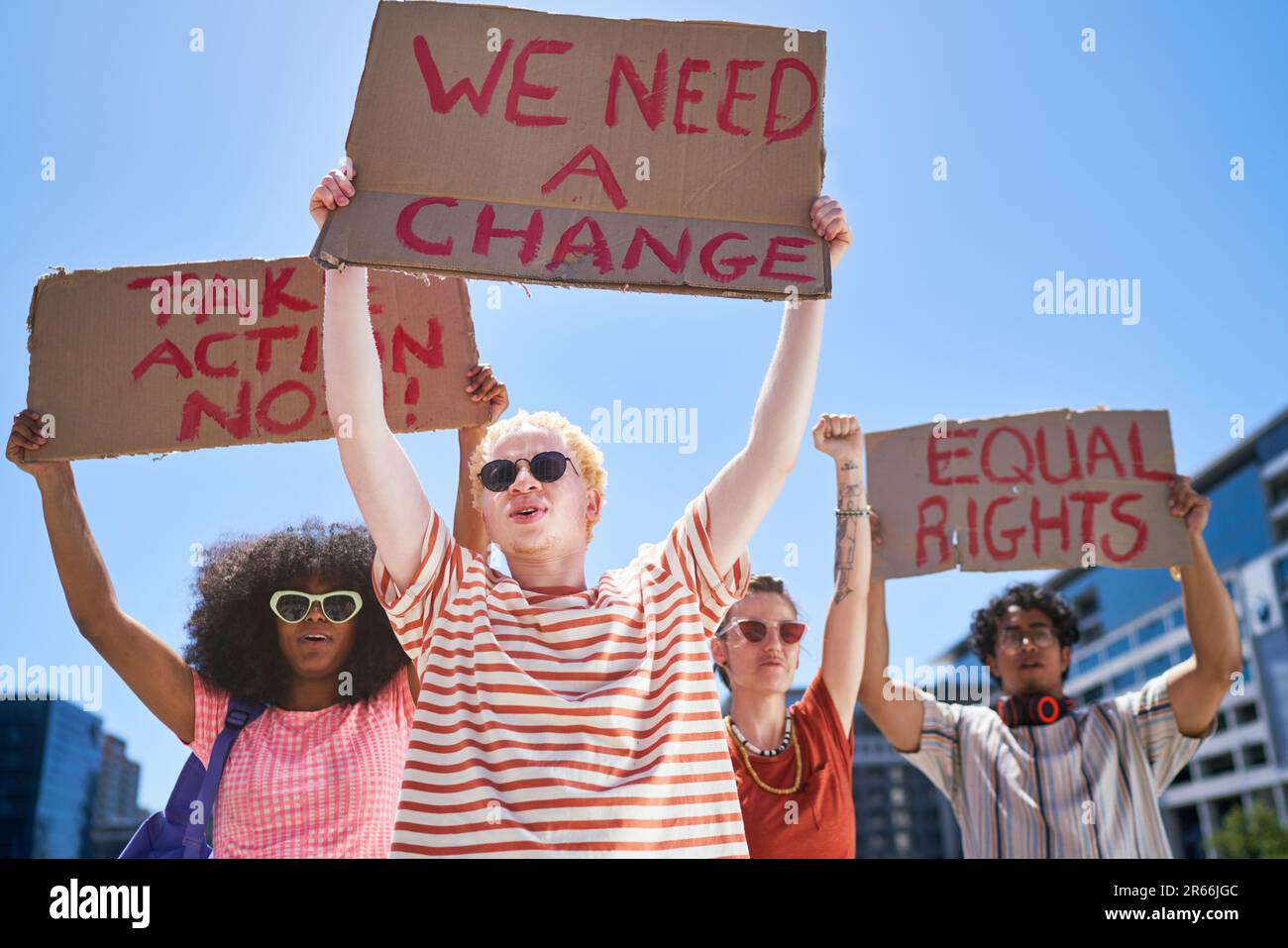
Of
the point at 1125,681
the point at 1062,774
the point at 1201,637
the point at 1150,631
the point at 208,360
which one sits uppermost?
the point at 1150,631

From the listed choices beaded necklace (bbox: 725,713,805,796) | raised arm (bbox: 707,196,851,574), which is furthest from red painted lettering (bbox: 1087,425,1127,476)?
raised arm (bbox: 707,196,851,574)

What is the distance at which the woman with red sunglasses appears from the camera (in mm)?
3371

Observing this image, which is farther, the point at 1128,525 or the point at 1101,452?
the point at 1101,452

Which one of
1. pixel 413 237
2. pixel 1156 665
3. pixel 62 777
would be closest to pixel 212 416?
pixel 413 237

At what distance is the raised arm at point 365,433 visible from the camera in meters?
2.51

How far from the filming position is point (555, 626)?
250 cm

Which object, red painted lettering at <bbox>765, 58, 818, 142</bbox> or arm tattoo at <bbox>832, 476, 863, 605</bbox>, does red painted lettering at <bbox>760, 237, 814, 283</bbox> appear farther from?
arm tattoo at <bbox>832, 476, 863, 605</bbox>

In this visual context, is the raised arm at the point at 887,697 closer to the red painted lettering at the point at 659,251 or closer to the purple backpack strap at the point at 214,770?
the red painted lettering at the point at 659,251

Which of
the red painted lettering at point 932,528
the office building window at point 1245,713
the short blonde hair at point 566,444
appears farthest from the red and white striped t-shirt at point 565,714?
the office building window at point 1245,713

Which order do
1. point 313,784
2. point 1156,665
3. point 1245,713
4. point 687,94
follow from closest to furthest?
point 687,94 < point 313,784 < point 1245,713 < point 1156,665

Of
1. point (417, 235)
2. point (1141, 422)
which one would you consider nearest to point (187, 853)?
point (417, 235)

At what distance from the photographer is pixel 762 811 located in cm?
334

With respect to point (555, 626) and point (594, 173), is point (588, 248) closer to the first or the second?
point (594, 173)

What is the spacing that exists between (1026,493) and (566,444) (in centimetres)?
248
